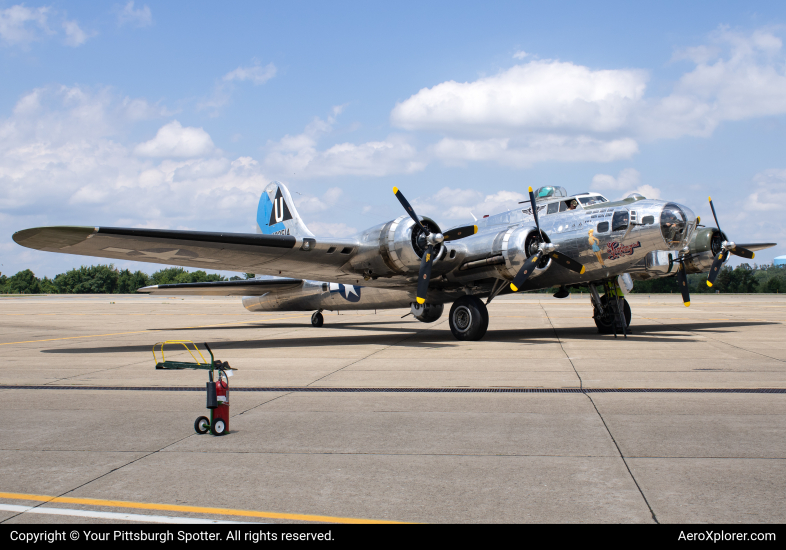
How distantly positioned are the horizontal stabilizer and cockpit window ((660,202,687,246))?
47.4 ft

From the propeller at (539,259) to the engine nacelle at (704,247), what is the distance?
571cm

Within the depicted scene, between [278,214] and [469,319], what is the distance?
35.9 feet

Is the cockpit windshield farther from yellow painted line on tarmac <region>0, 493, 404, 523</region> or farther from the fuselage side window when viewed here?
yellow painted line on tarmac <region>0, 493, 404, 523</region>

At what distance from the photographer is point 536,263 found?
17266 mm

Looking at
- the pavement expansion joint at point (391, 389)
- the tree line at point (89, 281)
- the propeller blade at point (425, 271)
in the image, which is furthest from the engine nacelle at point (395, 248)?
the tree line at point (89, 281)

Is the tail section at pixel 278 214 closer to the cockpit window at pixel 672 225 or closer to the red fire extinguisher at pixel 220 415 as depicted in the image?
the cockpit window at pixel 672 225

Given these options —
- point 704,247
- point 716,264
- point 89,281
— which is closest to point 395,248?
point 704,247

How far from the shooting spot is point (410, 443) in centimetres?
611

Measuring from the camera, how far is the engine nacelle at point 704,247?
67.5ft

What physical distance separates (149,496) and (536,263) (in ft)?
46.7

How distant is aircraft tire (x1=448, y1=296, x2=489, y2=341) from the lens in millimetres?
18297

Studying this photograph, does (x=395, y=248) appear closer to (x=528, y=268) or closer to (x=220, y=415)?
(x=528, y=268)
